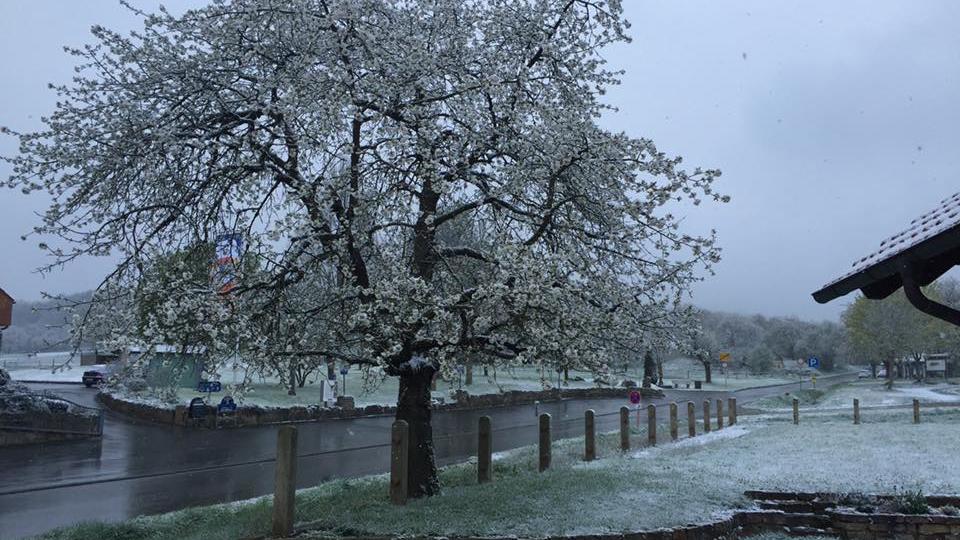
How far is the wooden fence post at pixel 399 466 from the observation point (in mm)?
8273

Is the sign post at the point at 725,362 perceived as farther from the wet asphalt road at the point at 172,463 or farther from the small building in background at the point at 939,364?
the wet asphalt road at the point at 172,463

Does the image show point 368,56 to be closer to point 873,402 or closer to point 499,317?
point 499,317

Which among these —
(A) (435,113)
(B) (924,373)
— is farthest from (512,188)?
(B) (924,373)

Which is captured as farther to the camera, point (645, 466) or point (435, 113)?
point (645, 466)

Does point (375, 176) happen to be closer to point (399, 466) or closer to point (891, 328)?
point (399, 466)

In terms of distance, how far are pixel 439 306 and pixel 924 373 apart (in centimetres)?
8516

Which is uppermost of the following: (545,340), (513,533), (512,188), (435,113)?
(435,113)

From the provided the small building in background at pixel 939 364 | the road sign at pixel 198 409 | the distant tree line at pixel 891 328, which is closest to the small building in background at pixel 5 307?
the road sign at pixel 198 409

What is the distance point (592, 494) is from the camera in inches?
325

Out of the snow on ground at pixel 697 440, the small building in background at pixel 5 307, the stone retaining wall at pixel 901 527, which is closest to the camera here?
the stone retaining wall at pixel 901 527

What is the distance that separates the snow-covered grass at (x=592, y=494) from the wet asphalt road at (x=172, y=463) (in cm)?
216

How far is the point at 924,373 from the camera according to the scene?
255 feet

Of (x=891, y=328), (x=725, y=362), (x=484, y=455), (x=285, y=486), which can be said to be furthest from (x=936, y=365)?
(x=285, y=486)

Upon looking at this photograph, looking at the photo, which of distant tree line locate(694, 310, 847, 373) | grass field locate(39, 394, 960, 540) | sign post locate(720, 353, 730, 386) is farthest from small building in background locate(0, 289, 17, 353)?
distant tree line locate(694, 310, 847, 373)
